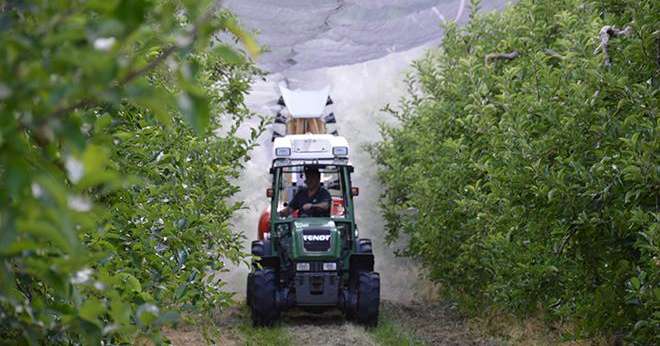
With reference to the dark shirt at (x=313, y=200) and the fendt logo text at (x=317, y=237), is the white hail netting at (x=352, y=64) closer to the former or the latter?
the dark shirt at (x=313, y=200)

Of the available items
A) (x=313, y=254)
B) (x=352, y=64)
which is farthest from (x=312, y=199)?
(x=352, y=64)

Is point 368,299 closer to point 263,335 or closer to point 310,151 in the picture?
point 263,335

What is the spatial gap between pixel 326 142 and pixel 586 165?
7.27 metres

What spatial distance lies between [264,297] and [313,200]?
1457mm

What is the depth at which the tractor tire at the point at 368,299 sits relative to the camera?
12.6 metres

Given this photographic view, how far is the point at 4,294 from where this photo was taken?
2357 millimetres

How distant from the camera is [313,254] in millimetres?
12461

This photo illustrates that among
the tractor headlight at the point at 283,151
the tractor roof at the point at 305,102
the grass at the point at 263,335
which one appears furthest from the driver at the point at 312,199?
the tractor roof at the point at 305,102

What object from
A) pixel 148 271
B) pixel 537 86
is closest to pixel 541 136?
pixel 537 86

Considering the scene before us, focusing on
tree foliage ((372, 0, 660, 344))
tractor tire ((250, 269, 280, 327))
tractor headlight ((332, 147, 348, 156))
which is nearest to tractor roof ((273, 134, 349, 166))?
tractor headlight ((332, 147, 348, 156))

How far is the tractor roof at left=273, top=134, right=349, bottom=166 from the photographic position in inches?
520

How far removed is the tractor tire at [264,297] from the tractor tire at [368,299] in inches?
38.3

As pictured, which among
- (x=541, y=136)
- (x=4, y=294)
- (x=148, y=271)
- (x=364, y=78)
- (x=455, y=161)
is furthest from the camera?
(x=364, y=78)

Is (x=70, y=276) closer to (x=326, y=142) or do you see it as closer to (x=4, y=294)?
(x=4, y=294)
